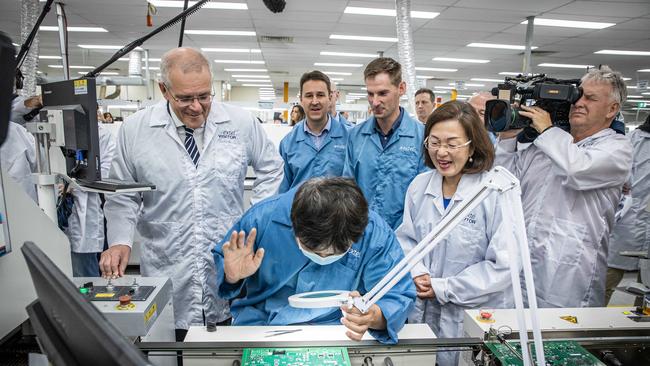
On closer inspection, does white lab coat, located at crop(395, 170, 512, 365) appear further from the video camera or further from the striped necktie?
the striped necktie

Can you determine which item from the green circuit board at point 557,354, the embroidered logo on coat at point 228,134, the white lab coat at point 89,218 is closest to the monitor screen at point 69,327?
the green circuit board at point 557,354

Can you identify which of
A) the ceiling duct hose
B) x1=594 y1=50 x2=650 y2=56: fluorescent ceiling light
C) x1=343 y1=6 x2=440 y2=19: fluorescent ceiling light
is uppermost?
x1=343 y1=6 x2=440 y2=19: fluorescent ceiling light

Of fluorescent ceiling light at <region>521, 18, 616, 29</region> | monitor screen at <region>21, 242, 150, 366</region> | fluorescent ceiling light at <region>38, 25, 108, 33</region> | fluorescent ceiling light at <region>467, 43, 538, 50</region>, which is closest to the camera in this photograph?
monitor screen at <region>21, 242, 150, 366</region>

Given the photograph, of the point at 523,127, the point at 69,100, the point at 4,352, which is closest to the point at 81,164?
the point at 69,100

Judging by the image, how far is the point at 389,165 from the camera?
208 centimetres

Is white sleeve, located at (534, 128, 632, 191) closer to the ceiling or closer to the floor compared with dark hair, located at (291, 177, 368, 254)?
closer to the ceiling

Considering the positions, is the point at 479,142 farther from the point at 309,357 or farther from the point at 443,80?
the point at 443,80

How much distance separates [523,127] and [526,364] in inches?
48.7

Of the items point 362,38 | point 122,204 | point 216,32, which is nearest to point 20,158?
point 122,204

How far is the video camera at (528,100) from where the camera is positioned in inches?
60.7

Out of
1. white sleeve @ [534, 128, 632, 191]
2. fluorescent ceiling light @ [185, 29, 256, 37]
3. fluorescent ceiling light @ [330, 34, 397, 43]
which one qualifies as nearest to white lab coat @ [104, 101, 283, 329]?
white sleeve @ [534, 128, 632, 191]

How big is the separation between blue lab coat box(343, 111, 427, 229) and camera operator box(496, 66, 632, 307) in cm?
55

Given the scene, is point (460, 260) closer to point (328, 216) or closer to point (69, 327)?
point (328, 216)

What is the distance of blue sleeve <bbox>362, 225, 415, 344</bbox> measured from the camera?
1027 mm
